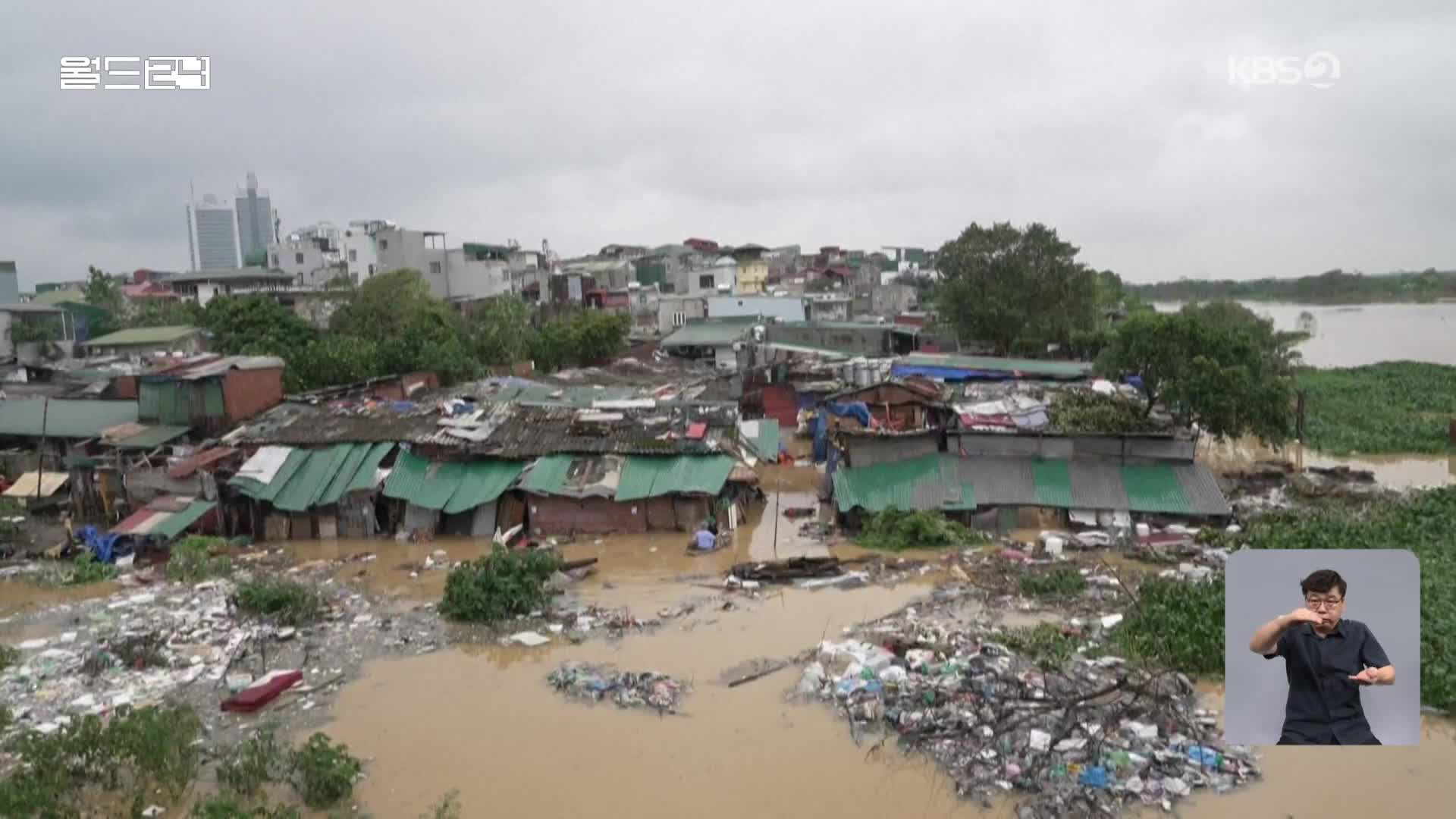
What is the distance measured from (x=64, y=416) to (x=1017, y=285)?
82.5 feet

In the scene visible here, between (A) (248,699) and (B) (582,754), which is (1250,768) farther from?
(A) (248,699)

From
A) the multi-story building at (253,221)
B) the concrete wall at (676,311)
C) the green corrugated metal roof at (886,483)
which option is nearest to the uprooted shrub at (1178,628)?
the green corrugated metal roof at (886,483)

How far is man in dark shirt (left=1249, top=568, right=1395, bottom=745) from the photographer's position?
325cm

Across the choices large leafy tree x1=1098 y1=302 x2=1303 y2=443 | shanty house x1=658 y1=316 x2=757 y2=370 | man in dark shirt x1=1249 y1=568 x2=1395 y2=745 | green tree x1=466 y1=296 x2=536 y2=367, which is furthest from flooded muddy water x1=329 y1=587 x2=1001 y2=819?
green tree x1=466 y1=296 x2=536 y2=367

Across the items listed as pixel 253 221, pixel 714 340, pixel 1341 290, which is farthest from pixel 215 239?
pixel 1341 290

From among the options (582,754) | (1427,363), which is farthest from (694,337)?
(1427,363)

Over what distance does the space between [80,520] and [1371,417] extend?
28.9 metres

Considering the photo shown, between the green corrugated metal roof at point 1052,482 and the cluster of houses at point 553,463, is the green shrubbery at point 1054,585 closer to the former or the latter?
the green corrugated metal roof at point 1052,482

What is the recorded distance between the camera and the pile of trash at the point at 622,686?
29.7 ft

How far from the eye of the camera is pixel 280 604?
11656mm

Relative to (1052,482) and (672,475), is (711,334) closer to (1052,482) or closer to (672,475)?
(672,475)

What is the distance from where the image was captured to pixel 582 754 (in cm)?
820

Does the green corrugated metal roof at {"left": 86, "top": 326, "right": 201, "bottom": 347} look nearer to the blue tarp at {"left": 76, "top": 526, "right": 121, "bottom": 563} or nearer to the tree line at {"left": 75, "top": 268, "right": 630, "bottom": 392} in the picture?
the tree line at {"left": 75, "top": 268, "right": 630, "bottom": 392}

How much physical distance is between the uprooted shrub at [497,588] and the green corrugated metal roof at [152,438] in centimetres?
961
